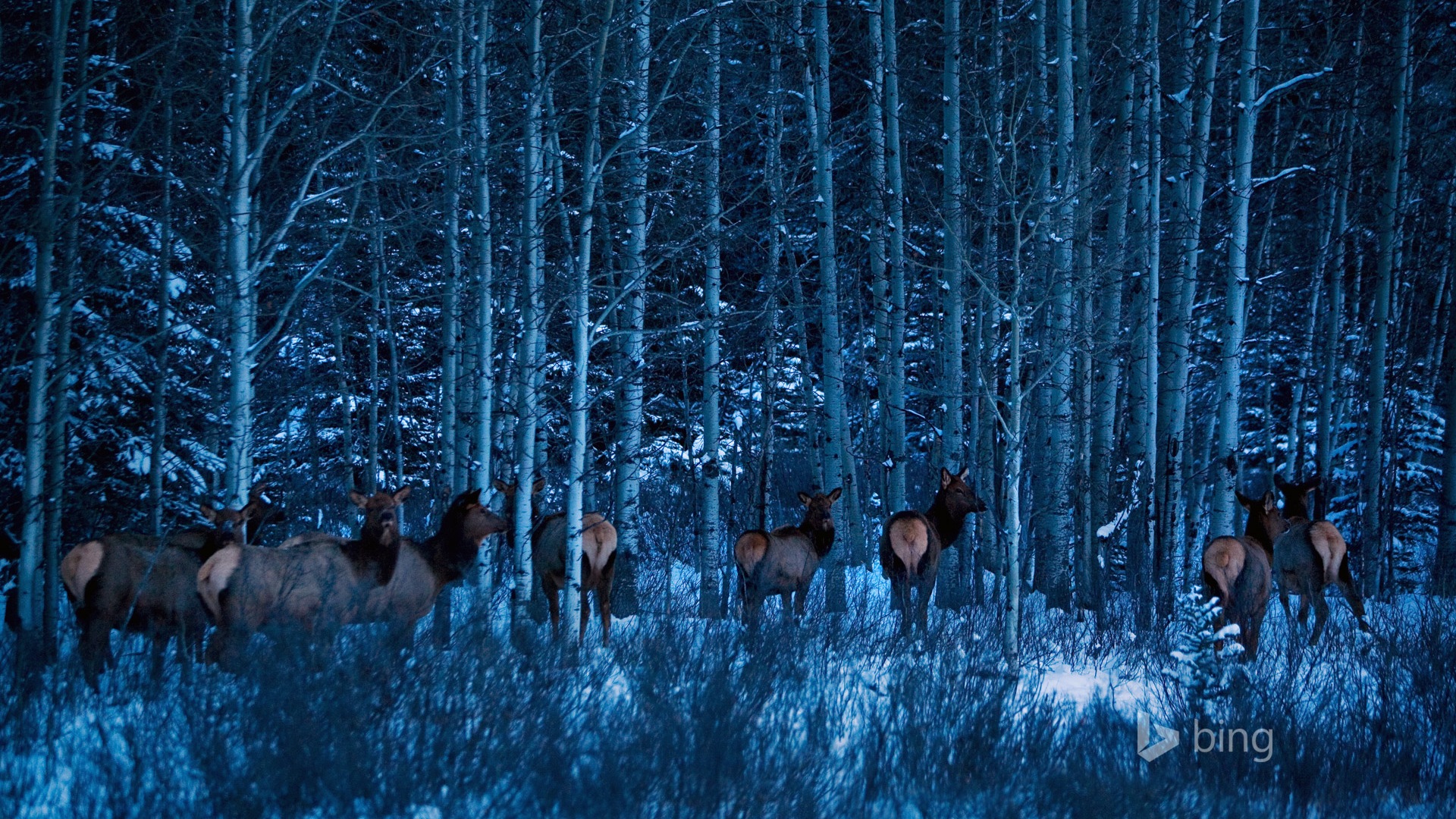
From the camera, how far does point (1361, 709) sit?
276 inches

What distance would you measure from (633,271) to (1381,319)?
10.0m

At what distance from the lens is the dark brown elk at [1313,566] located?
10438mm

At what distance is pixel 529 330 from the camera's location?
29.1 ft

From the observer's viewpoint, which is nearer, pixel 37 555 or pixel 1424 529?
pixel 37 555

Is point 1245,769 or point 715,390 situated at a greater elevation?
point 715,390

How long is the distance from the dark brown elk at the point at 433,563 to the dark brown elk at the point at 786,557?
7.43 feet

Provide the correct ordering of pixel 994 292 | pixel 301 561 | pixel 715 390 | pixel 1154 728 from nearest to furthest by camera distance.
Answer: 1. pixel 1154 728
2. pixel 301 561
3. pixel 994 292
4. pixel 715 390

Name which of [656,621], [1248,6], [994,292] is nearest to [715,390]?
[656,621]

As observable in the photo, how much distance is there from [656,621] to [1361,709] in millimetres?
5131

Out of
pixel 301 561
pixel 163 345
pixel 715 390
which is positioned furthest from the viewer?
pixel 715 390

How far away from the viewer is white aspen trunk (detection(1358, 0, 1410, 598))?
45.4ft

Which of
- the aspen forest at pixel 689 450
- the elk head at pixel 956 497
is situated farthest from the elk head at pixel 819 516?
the elk head at pixel 956 497

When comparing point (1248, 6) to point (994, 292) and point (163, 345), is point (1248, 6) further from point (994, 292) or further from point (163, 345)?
Result: point (163, 345)

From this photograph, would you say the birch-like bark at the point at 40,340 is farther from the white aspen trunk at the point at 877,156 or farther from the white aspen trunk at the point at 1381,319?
the white aspen trunk at the point at 1381,319
